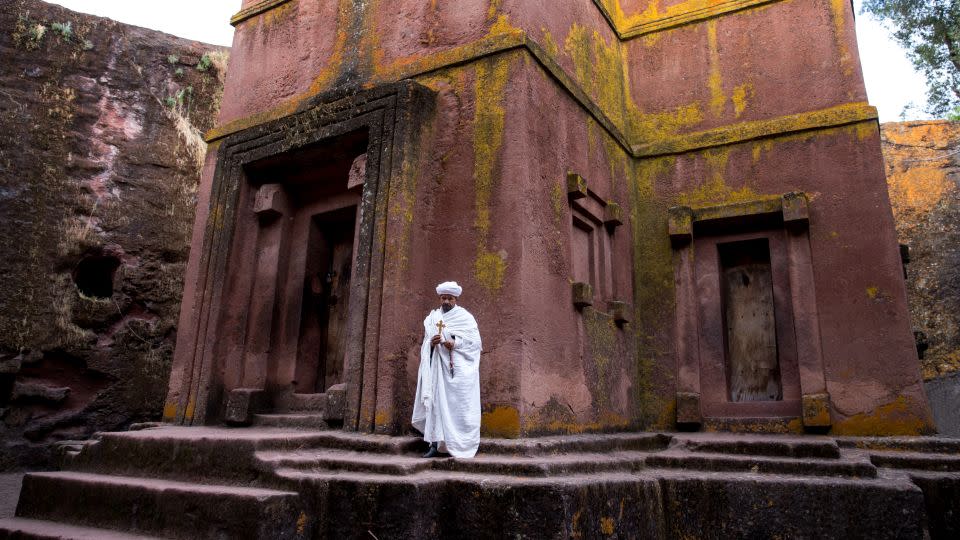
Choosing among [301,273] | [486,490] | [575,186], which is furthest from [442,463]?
[301,273]

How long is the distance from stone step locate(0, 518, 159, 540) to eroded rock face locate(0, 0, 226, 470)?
12.9ft

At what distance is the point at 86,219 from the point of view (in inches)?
348

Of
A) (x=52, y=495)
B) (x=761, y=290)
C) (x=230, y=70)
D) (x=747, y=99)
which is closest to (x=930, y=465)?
(x=761, y=290)

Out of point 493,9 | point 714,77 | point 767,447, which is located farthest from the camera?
point 714,77

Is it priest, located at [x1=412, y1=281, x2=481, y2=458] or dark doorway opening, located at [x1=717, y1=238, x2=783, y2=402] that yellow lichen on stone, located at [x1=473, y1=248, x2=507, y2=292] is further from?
dark doorway opening, located at [x1=717, y1=238, x2=783, y2=402]

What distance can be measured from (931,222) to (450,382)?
10977mm

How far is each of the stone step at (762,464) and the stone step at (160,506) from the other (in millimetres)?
2801

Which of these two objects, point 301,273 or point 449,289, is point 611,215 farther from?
point 301,273

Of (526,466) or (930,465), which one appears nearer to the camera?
(526,466)

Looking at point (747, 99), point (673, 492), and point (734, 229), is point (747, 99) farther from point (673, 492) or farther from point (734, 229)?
point (673, 492)

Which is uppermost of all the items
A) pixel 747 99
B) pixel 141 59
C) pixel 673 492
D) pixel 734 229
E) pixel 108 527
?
pixel 141 59

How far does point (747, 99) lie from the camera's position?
719 centimetres

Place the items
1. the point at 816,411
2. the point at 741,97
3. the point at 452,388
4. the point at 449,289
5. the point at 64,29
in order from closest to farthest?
the point at 452,388
the point at 449,289
the point at 816,411
the point at 741,97
the point at 64,29

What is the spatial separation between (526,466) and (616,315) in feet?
9.46
